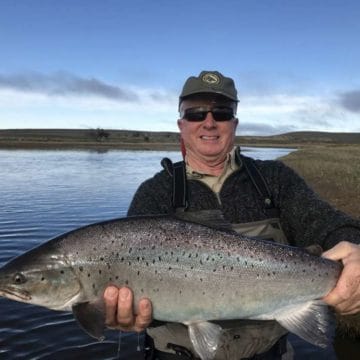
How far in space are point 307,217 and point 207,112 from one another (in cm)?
132

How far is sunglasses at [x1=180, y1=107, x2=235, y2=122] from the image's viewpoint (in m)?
4.45

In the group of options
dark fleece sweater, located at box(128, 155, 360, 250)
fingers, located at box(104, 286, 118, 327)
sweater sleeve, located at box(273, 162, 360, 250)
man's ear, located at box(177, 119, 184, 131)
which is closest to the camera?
fingers, located at box(104, 286, 118, 327)

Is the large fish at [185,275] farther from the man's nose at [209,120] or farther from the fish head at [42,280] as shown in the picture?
the man's nose at [209,120]

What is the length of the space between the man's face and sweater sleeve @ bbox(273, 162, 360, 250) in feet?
1.90

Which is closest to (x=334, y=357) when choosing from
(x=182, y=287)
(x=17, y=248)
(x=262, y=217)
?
(x=262, y=217)

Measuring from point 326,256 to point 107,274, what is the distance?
167cm

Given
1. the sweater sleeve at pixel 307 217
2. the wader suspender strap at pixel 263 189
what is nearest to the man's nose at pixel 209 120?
the wader suspender strap at pixel 263 189

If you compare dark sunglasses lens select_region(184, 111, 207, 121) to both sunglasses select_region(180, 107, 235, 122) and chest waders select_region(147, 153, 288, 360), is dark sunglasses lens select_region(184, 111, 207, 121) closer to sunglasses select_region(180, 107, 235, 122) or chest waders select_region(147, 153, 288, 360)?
sunglasses select_region(180, 107, 235, 122)

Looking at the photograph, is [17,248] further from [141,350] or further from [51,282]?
[51,282]

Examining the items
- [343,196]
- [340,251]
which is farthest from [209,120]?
[343,196]

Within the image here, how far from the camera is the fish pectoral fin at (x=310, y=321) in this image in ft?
12.0

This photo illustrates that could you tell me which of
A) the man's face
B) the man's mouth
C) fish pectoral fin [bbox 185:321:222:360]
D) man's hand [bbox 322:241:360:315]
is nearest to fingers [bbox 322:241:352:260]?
man's hand [bbox 322:241:360:315]

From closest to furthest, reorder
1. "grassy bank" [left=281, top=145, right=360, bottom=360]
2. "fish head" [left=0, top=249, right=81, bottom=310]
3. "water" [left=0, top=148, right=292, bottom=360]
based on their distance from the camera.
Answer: "fish head" [left=0, top=249, right=81, bottom=310], "grassy bank" [left=281, top=145, right=360, bottom=360], "water" [left=0, top=148, right=292, bottom=360]

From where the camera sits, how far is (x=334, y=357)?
7.92 metres
